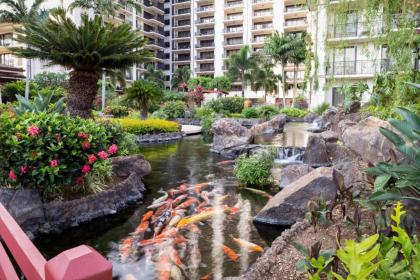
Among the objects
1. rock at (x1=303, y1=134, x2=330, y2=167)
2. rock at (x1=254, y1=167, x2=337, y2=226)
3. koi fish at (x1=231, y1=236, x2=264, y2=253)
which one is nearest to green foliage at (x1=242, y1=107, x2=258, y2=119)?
rock at (x1=303, y1=134, x2=330, y2=167)

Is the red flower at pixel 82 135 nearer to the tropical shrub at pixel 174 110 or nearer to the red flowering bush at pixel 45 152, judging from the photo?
the red flowering bush at pixel 45 152

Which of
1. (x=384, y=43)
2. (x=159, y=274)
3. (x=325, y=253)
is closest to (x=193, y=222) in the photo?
(x=159, y=274)

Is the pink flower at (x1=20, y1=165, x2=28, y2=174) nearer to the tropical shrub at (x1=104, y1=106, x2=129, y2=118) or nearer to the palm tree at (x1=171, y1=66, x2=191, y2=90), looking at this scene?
the tropical shrub at (x1=104, y1=106, x2=129, y2=118)

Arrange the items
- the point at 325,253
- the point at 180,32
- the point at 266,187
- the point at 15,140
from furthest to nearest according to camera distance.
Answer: the point at 180,32, the point at 266,187, the point at 15,140, the point at 325,253

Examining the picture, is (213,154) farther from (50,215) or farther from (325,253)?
(325,253)

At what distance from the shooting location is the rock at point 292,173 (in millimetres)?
9898

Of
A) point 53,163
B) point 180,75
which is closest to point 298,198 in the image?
point 53,163

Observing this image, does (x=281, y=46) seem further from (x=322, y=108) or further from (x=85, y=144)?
(x=85, y=144)

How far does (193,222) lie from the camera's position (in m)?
7.32

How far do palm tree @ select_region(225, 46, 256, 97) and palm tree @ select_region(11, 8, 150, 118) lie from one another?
3505 centimetres

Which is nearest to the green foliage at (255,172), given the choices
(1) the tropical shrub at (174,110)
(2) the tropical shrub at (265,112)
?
(1) the tropical shrub at (174,110)

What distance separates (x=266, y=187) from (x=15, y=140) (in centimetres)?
648

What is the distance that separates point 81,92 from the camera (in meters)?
14.8

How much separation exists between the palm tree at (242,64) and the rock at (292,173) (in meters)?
40.2
